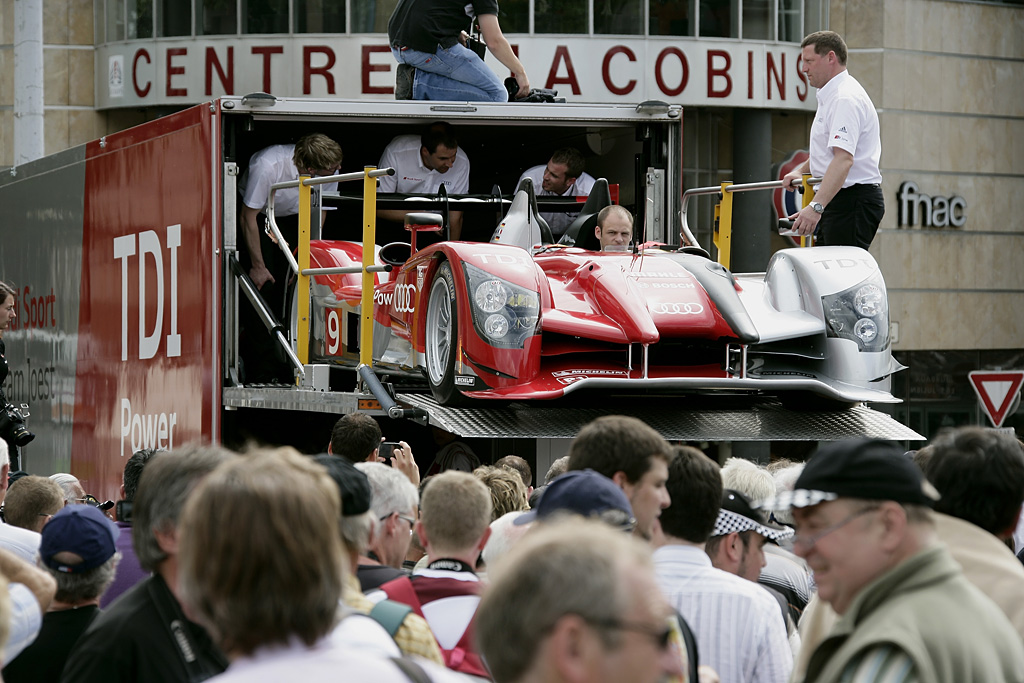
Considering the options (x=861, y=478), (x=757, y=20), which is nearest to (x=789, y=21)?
(x=757, y=20)

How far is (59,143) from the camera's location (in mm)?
26344

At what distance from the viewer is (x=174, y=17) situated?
25.2m

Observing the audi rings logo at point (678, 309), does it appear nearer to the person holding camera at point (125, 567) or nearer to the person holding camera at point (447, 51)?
the person holding camera at point (125, 567)

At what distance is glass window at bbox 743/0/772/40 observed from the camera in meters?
24.7

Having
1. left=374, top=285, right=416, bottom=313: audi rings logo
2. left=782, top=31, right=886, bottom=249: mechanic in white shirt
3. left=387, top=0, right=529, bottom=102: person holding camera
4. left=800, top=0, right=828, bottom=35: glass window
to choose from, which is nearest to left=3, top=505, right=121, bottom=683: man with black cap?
left=374, top=285, right=416, bottom=313: audi rings logo

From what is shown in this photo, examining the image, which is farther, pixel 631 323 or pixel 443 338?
pixel 443 338

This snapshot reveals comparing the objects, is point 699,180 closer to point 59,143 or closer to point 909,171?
point 909,171

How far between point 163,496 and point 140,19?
23.6 m

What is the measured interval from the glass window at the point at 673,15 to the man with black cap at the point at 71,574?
70.2 feet

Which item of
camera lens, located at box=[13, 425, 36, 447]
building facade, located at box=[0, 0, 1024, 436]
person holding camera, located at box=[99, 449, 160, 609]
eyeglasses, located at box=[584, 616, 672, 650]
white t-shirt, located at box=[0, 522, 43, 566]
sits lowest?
camera lens, located at box=[13, 425, 36, 447]

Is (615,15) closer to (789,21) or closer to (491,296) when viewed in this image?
(789,21)

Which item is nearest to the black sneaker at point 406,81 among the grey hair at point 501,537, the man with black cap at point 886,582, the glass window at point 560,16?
the grey hair at point 501,537

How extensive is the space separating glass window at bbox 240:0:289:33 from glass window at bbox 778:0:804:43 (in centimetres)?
797

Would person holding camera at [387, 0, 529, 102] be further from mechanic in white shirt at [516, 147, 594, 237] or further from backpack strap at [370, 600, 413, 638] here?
backpack strap at [370, 600, 413, 638]
